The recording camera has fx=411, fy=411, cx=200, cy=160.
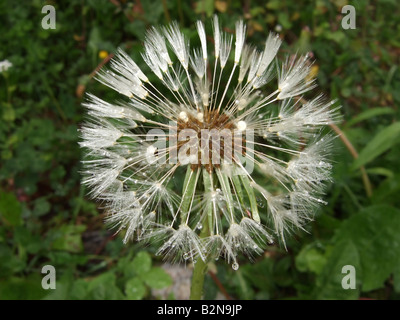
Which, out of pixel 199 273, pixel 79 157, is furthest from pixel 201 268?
pixel 79 157

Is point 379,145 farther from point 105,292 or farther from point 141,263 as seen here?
point 105,292

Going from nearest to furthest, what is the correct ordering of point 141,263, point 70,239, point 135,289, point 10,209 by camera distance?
point 135,289 < point 141,263 < point 10,209 < point 70,239

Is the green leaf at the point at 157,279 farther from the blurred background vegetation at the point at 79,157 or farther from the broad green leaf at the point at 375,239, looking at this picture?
the broad green leaf at the point at 375,239

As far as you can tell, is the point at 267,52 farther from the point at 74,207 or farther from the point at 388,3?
the point at 388,3

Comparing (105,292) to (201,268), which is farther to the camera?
(105,292)

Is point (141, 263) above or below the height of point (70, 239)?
below

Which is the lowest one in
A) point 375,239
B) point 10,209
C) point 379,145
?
point 375,239

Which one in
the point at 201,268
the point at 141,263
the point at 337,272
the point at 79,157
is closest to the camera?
the point at 201,268
